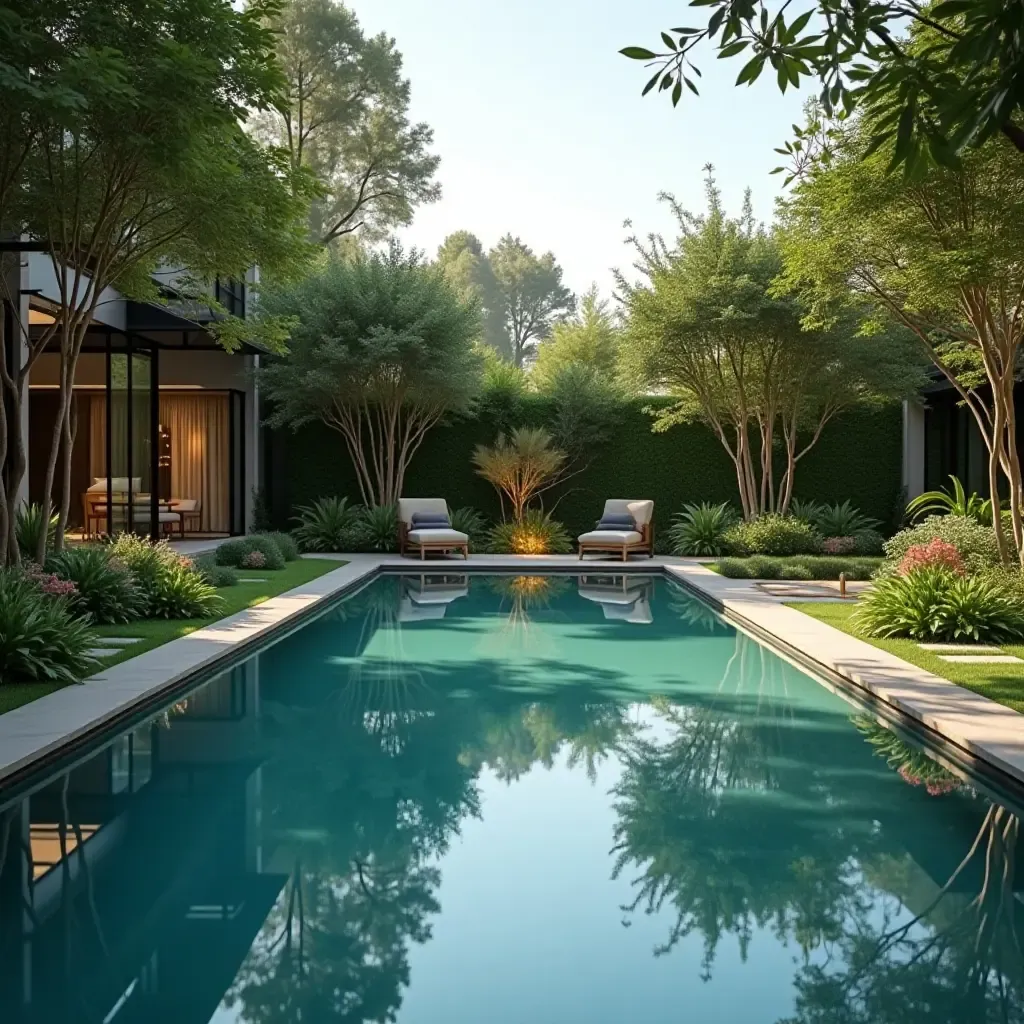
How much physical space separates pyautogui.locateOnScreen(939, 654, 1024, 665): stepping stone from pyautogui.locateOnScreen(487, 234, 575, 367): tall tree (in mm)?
44820

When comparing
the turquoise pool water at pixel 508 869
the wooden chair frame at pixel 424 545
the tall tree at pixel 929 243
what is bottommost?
the turquoise pool water at pixel 508 869

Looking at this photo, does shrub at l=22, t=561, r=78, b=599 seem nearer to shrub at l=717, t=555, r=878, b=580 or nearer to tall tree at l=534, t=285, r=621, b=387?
shrub at l=717, t=555, r=878, b=580

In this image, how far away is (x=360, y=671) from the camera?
8.11 meters

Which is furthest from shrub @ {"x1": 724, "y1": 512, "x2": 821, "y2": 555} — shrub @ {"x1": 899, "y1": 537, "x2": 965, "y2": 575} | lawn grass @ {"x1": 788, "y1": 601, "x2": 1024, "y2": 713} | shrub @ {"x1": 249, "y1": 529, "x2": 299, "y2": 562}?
lawn grass @ {"x1": 788, "y1": 601, "x2": 1024, "y2": 713}

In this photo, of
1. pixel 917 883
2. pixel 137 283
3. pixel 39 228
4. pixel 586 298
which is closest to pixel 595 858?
pixel 917 883

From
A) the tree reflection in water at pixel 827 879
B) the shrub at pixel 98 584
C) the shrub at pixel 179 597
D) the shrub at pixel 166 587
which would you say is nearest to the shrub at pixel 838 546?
the shrub at pixel 166 587

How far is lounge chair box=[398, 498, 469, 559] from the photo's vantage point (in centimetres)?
1673

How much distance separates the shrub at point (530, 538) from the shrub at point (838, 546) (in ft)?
13.3

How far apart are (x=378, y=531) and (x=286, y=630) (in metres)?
8.19

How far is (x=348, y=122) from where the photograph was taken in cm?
2716

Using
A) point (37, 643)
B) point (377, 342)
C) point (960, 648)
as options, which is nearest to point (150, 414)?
point (377, 342)

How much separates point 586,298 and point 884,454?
12780 millimetres

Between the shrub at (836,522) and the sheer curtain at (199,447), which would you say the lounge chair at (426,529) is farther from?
the shrub at (836,522)

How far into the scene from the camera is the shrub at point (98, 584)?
30.1 feet
